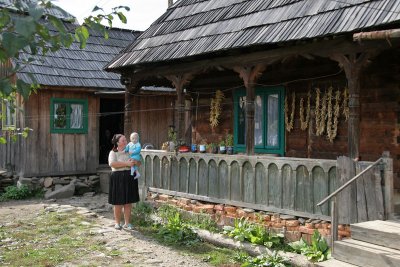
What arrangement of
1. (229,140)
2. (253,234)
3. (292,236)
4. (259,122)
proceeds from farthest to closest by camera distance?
(229,140) < (259,122) < (253,234) < (292,236)

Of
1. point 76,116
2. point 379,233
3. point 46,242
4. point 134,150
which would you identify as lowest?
point 46,242

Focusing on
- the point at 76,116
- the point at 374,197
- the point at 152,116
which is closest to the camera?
the point at 374,197

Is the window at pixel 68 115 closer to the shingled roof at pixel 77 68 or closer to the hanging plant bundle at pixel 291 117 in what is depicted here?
the shingled roof at pixel 77 68

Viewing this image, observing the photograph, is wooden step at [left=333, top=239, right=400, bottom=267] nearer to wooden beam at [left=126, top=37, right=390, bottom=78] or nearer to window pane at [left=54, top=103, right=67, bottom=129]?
wooden beam at [left=126, top=37, right=390, bottom=78]

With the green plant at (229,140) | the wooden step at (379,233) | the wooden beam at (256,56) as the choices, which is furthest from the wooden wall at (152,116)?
the wooden step at (379,233)

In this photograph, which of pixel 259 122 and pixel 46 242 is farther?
pixel 259 122

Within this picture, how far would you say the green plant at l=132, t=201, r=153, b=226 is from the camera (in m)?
10.0

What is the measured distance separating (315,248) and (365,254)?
119 centimetres

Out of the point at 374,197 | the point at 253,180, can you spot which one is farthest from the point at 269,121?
the point at 374,197

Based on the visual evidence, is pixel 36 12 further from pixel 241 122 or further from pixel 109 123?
pixel 109 123

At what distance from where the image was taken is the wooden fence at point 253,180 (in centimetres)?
720

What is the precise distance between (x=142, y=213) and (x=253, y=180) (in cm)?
305

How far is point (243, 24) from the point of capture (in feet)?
30.0

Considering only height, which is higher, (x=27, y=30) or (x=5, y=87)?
(x=27, y=30)
